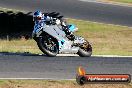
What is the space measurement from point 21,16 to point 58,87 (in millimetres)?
15387

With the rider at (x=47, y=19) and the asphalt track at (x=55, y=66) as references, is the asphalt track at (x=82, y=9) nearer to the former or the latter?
the rider at (x=47, y=19)

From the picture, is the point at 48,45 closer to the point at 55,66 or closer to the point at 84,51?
the point at 84,51

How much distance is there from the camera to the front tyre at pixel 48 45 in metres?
14.1

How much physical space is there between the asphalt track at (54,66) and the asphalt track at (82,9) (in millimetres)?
16837

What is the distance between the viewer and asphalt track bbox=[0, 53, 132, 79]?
1132cm

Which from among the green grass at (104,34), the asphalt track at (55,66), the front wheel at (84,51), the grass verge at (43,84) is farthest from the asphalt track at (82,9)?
the grass verge at (43,84)

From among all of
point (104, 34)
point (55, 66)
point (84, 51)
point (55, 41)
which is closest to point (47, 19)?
point (55, 41)

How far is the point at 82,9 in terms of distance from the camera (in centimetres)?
3253

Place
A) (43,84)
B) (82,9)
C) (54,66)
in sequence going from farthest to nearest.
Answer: (82,9)
(54,66)
(43,84)

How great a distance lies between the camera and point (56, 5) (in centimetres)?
3303

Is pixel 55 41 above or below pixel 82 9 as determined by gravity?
above

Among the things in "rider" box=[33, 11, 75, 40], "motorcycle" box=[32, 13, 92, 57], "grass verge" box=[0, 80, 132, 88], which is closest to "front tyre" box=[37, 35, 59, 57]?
"motorcycle" box=[32, 13, 92, 57]

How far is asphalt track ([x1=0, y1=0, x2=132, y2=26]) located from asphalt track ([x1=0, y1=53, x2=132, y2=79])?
1684 centimetres

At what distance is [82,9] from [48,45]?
18441 millimetres
